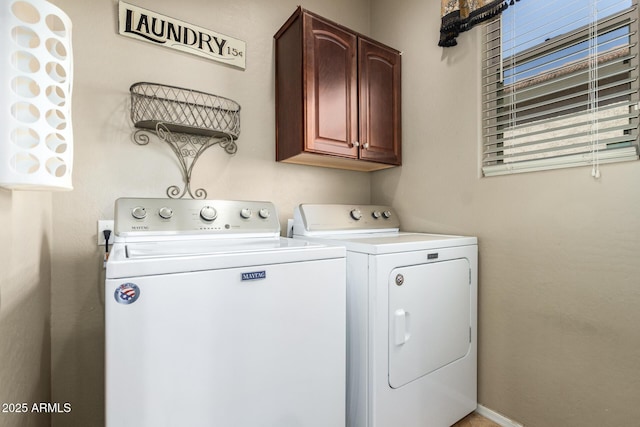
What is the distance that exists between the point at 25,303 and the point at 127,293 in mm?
477

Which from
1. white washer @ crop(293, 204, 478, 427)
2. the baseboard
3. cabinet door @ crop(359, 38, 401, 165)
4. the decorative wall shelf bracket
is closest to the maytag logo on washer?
white washer @ crop(293, 204, 478, 427)

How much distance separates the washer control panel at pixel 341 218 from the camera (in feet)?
5.77

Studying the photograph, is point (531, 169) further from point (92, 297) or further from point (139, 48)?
A: point (92, 297)

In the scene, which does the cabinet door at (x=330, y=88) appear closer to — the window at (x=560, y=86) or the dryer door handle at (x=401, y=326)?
the window at (x=560, y=86)

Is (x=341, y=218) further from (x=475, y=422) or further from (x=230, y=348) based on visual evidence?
(x=475, y=422)

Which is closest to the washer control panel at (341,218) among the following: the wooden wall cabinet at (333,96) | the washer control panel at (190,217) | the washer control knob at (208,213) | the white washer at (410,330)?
the white washer at (410,330)

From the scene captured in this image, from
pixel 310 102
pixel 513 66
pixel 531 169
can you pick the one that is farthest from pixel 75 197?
pixel 513 66

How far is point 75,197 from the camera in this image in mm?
1440

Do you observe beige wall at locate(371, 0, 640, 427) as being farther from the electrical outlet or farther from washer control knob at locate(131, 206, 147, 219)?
the electrical outlet

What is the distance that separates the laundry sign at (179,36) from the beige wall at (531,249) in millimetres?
1169

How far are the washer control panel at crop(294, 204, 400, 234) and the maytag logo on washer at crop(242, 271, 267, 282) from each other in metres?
0.71

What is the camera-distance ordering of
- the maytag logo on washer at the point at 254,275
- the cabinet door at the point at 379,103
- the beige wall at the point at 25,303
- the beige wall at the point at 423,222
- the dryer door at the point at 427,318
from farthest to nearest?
the cabinet door at the point at 379,103 → the dryer door at the point at 427,318 → the beige wall at the point at 423,222 → the maytag logo on washer at the point at 254,275 → the beige wall at the point at 25,303

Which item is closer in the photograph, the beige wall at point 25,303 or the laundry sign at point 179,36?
the beige wall at point 25,303

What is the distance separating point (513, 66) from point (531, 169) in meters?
0.58
